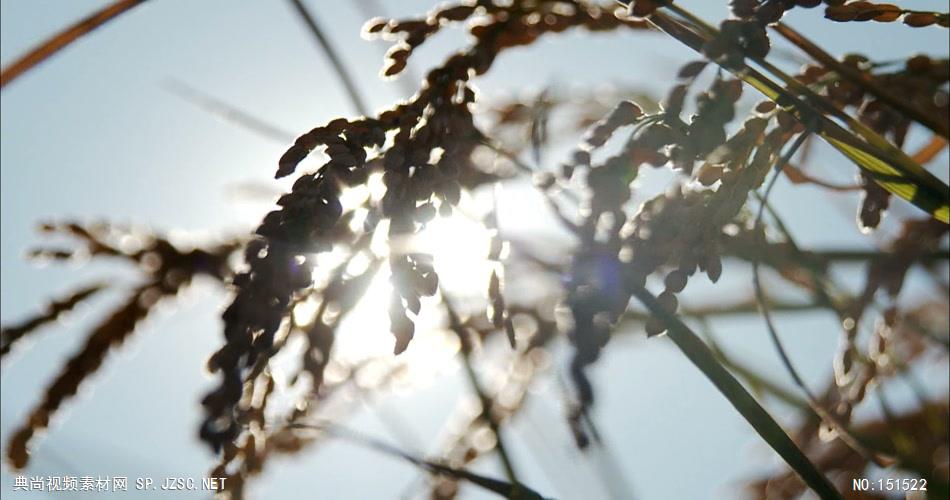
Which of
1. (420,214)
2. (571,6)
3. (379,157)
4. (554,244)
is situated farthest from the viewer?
(554,244)

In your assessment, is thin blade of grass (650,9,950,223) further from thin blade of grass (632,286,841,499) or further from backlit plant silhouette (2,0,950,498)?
thin blade of grass (632,286,841,499)

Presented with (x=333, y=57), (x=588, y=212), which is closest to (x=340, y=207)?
(x=588, y=212)

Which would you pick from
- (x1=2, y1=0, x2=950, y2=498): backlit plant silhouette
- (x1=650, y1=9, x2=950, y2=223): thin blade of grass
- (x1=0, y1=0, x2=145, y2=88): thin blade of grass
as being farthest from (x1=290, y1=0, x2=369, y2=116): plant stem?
(x1=650, y1=9, x2=950, y2=223): thin blade of grass

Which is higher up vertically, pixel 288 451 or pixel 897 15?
pixel 897 15

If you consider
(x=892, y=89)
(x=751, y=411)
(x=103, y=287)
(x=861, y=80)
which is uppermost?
(x=861, y=80)

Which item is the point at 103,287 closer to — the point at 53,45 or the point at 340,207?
the point at 53,45

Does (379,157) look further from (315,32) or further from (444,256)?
(315,32)

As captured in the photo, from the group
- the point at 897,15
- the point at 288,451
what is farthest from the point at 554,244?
the point at 897,15
